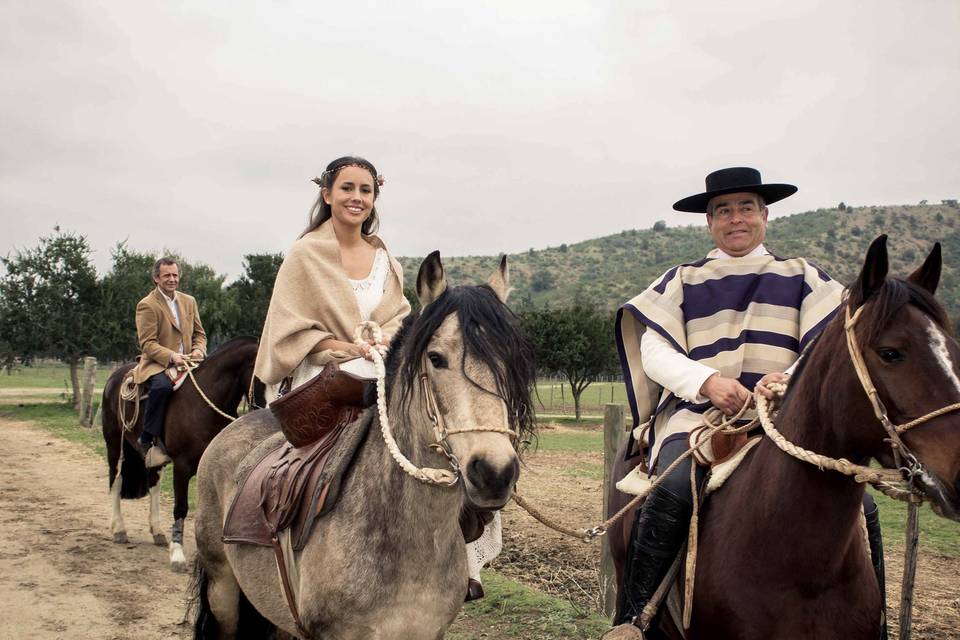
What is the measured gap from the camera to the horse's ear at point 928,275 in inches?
101

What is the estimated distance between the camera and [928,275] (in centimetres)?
260

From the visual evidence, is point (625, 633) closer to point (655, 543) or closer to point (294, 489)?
point (655, 543)

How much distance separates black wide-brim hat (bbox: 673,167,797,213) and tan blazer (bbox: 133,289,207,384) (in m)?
7.10

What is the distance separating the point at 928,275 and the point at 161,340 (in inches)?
346

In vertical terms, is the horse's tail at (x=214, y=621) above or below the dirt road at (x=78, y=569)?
above

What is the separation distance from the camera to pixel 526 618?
6.07m

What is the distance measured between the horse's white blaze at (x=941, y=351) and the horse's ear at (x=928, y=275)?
264mm

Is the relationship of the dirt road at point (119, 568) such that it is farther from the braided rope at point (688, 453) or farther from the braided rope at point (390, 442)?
the braided rope at point (390, 442)

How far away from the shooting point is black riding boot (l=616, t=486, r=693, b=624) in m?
3.25

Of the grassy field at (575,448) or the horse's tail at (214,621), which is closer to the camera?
the horse's tail at (214,621)

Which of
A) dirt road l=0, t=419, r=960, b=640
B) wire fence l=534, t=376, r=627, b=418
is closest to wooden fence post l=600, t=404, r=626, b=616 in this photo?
dirt road l=0, t=419, r=960, b=640

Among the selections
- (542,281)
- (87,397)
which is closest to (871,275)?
(87,397)

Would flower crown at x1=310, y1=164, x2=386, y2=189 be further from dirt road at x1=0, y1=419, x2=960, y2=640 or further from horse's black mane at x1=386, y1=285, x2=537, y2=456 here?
dirt road at x1=0, y1=419, x2=960, y2=640

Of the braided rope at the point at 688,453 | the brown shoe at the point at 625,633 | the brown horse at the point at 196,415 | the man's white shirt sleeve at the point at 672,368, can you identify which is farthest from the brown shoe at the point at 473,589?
the brown horse at the point at 196,415
